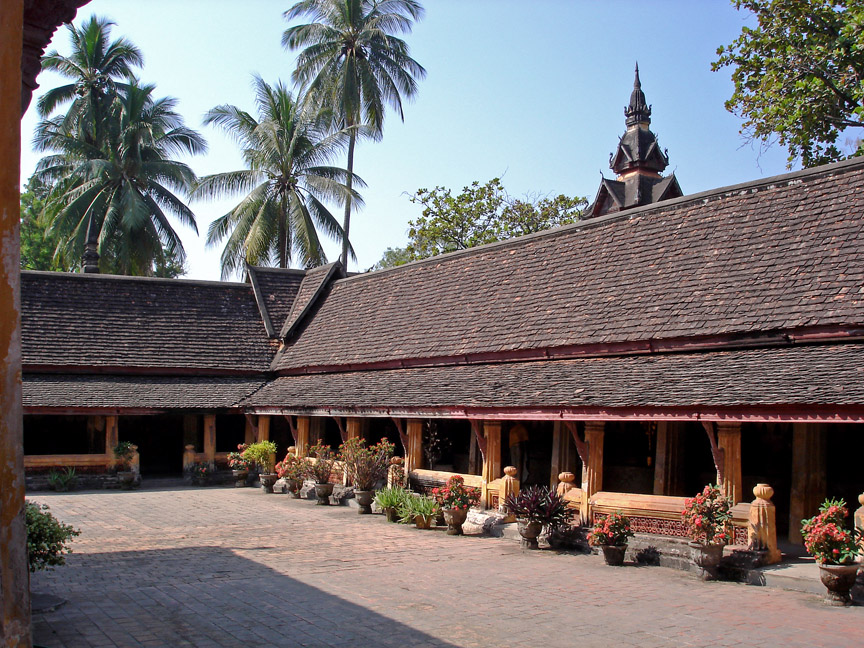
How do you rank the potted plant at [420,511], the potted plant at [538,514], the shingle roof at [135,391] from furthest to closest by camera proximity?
1. the shingle roof at [135,391]
2. the potted plant at [420,511]
3. the potted plant at [538,514]

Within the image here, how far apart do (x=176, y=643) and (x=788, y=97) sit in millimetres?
21279

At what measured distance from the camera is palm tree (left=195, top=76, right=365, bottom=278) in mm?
34062

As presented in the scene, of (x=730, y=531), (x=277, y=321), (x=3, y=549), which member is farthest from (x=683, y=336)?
(x=277, y=321)

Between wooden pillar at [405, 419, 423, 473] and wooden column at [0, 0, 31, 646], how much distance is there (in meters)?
12.5

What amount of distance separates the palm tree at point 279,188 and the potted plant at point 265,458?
47.9ft

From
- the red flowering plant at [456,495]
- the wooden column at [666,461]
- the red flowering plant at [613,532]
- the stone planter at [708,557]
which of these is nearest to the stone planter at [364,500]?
the red flowering plant at [456,495]

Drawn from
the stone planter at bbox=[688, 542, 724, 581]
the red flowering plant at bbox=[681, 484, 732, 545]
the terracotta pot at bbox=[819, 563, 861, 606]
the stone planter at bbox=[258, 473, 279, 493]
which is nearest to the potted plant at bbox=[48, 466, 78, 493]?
the stone planter at bbox=[258, 473, 279, 493]

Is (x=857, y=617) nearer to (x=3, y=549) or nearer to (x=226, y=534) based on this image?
(x=3, y=549)

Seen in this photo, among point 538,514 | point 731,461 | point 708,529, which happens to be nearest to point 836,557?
point 708,529

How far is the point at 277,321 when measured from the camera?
26.4 meters

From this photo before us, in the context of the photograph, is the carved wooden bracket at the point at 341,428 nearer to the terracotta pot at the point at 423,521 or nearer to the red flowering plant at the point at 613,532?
the terracotta pot at the point at 423,521

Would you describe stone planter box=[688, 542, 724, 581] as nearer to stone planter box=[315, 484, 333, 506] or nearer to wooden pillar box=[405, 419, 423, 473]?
wooden pillar box=[405, 419, 423, 473]

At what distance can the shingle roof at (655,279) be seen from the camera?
12.0 meters

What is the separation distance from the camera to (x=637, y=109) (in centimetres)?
4075
